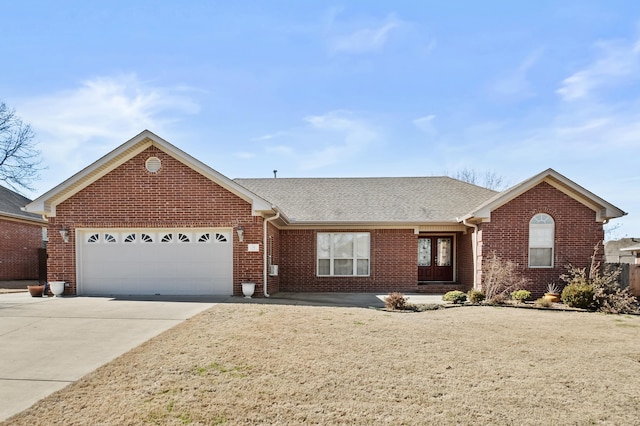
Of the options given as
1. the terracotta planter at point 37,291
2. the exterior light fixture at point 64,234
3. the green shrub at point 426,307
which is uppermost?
the exterior light fixture at point 64,234

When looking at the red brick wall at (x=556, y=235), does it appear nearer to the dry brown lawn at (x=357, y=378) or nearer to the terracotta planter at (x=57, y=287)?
the dry brown lawn at (x=357, y=378)

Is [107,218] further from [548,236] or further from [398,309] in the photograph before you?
[548,236]

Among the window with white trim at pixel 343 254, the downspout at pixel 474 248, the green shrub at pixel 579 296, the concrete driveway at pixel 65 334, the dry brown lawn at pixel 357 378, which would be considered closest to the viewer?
the dry brown lawn at pixel 357 378

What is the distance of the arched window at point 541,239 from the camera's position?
13984 millimetres

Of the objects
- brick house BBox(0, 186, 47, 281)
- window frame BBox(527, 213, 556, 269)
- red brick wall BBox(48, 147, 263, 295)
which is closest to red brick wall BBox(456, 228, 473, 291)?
window frame BBox(527, 213, 556, 269)

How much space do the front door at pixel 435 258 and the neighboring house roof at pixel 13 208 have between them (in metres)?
18.7

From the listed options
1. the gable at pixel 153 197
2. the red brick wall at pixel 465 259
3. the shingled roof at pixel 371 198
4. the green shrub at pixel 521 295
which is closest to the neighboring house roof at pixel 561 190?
the red brick wall at pixel 465 259

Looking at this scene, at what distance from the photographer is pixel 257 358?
607 cm

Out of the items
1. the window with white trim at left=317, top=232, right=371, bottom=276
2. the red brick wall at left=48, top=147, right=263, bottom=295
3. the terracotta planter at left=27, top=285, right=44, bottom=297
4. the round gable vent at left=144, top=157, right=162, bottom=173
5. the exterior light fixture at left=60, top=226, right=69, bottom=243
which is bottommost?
the terracotta planter at left=27, top=285, right=44, bottom=297

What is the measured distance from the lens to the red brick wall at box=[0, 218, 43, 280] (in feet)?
62.5

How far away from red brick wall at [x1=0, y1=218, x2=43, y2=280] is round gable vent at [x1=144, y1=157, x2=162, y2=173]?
11635 mm

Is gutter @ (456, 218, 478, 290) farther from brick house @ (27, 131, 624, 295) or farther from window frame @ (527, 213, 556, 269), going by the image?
window frame @ (527, 213, 556, 269)

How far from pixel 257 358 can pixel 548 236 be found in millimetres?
12125

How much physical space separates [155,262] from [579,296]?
13.2 meters
